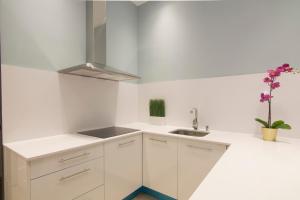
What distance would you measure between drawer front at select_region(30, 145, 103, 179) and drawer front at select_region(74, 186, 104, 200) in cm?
30

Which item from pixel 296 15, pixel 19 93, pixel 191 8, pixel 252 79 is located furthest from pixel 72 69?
pixel 296 15

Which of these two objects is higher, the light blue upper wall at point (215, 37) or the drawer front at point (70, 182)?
the light blue upper wall at point (215, 37)

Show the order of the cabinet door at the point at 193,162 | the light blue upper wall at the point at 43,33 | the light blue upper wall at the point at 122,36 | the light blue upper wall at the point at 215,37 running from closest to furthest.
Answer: the light blue upper wall at the point at 43,33 → the cabinet door at the point at 193,162 → the light blue upper wall at the point at 215,37 → the light blue upper wall at the point at 122,36

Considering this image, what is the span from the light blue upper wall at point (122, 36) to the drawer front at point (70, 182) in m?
1.40

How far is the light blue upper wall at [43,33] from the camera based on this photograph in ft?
4.42

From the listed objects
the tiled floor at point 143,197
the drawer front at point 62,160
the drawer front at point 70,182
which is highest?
the drawer front at point 62,160

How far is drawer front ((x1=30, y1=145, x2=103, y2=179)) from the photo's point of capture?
1062 mm

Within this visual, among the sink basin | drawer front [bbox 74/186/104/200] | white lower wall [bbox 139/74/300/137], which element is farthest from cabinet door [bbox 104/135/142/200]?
white lower wall [bbox 139/74/300/137]

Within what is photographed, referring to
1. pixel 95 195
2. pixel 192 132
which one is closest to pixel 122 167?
pixel 95 195

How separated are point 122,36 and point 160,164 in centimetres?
189

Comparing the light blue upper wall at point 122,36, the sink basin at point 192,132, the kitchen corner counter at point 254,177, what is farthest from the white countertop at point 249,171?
the light blue upper wall at point 122,36

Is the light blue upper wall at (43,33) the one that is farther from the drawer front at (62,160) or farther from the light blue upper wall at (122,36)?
the drawer front at (62,160)

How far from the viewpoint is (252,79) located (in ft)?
5.79

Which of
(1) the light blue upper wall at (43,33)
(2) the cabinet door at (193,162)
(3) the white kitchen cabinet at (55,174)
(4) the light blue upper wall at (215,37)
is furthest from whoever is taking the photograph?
(4) the light blue upper wall at (215,37)
